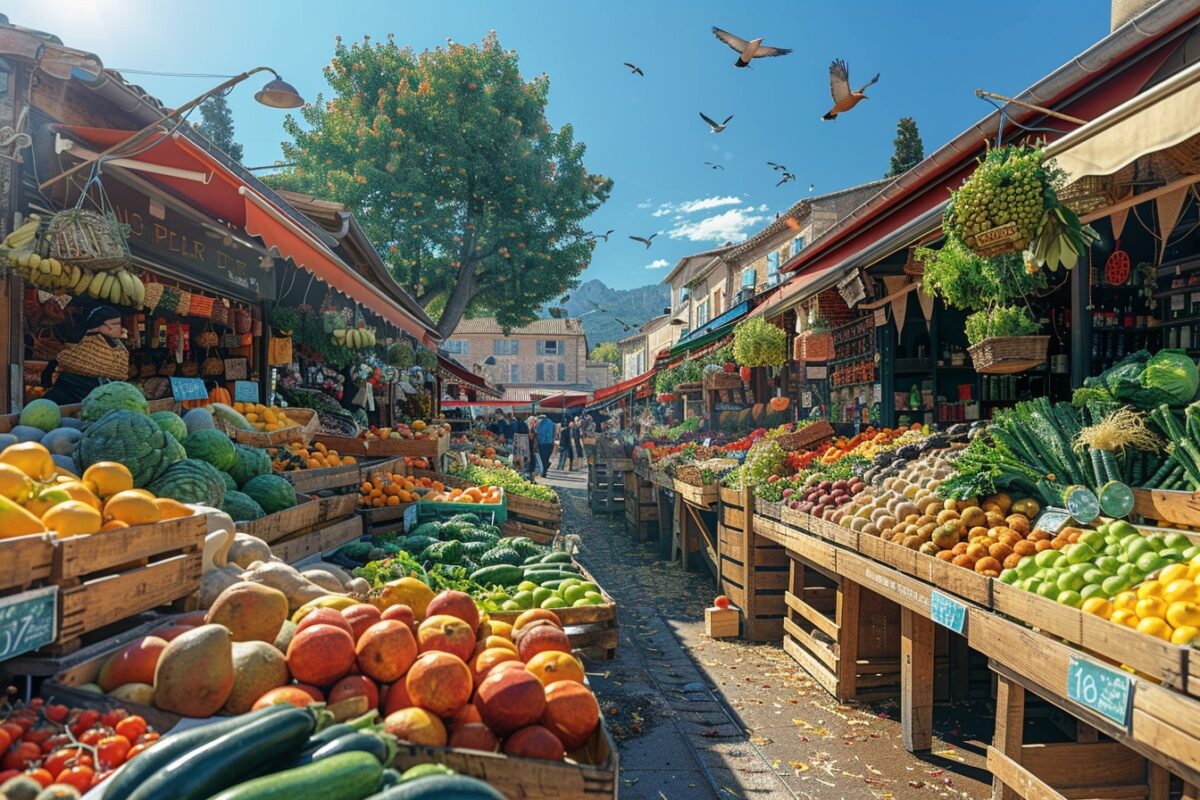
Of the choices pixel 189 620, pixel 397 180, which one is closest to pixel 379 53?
pixel 397 180

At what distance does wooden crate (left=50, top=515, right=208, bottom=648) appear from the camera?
88.3 inches

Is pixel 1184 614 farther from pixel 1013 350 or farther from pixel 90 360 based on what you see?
pixel 90 360

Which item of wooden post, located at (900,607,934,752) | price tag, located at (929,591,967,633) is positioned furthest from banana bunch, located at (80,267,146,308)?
wooden post, located at (900,607,934,752)

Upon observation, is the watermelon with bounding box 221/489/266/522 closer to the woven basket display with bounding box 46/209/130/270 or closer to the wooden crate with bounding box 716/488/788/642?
the woven basket display with bounding box 46/209/130/270

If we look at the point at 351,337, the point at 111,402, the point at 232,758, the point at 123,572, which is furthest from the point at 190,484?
the point at 351,337

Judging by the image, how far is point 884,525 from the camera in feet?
16.9

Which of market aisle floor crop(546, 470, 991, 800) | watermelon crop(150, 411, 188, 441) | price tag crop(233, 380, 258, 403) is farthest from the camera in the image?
price tag crop(233, 380, 258, 403)

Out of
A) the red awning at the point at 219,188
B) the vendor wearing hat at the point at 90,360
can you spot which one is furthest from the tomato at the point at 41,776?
the vendor wearing hat at the point at 90,360

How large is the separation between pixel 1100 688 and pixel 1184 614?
40cm

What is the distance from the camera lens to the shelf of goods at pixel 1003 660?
2498mm

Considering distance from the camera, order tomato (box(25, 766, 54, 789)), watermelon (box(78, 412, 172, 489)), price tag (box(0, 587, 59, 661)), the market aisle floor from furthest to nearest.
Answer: the market aisle floor, watermelon (box(78, 412, 172, 489)), price tag (box(0, 587, 59, 661)), tomato (box(25, 766, 54, 789))

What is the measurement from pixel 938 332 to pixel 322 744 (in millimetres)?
9562

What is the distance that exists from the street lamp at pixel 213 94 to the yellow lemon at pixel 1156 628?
555cm

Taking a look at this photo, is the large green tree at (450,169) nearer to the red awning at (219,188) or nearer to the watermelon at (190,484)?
the red awning at (219,188)
